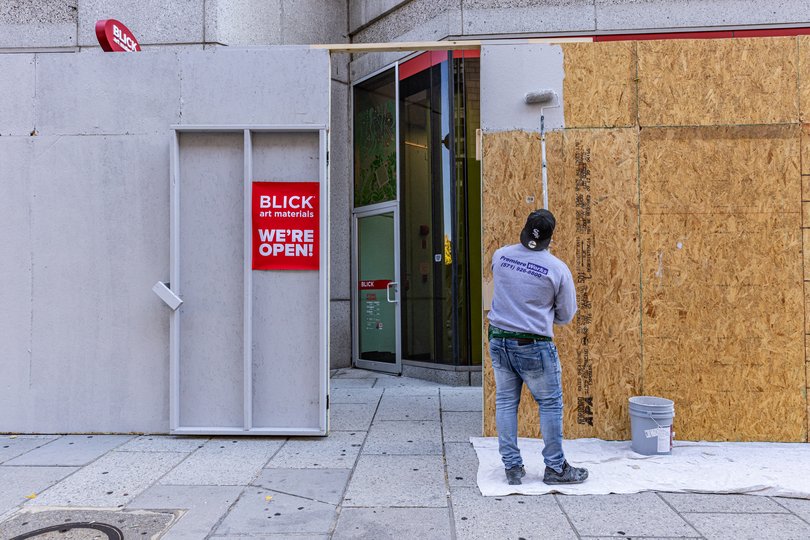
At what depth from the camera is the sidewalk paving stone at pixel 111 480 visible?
377 cm

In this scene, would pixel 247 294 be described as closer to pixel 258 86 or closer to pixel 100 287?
pixel 100 287

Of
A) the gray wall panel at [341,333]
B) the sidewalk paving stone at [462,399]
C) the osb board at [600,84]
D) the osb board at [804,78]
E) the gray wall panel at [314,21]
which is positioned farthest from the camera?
the gray wall panel at [341,333]

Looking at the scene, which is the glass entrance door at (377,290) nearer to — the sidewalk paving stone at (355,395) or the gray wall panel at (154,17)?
the sidewalk paving stone at (355,395)

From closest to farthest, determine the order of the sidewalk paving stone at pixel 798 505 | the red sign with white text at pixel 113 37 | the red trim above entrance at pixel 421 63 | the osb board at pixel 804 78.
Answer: the sidewalk paving stone at pixel 798 505 → the osb board at pixel 804 78 → the red sign with white text at pixel 113 37 → the red trim above entrance at pixel 421 63

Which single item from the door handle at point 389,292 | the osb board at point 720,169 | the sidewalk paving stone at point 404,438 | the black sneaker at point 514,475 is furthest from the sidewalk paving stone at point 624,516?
the door handle at point 389,292

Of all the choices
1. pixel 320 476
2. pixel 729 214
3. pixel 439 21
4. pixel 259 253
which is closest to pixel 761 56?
pixel 729 214

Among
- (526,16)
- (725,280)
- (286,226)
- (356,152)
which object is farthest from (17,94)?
(725,280)

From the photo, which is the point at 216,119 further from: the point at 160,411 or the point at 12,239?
the point at 160,411

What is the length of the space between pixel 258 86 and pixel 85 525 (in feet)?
12.7

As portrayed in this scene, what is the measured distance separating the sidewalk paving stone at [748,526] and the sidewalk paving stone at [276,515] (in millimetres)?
2317

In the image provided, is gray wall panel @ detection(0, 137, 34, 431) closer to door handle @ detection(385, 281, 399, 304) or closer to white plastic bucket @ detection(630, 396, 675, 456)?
door handle @ detection(385, 281, 399, 304)

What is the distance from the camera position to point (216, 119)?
17.0 ft

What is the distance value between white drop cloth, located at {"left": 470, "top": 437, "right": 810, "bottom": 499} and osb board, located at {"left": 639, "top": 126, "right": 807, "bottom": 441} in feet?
0.98

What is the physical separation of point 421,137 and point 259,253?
3883 millimetres
